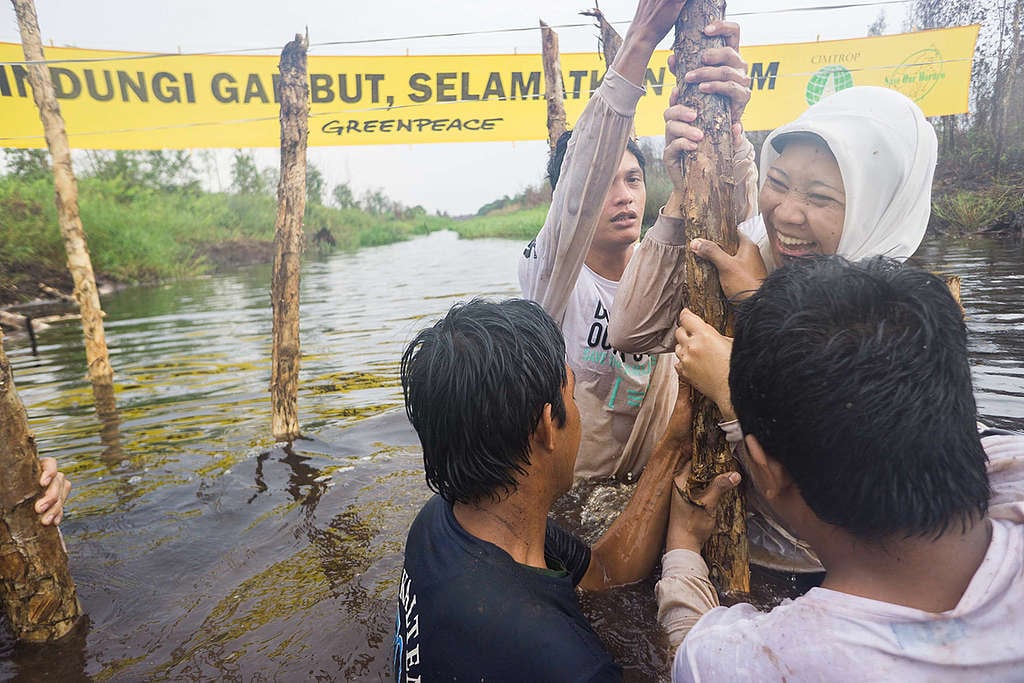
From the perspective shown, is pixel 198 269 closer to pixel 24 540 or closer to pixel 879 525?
pixel 24 540

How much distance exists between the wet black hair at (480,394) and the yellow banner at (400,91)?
6.87 metres

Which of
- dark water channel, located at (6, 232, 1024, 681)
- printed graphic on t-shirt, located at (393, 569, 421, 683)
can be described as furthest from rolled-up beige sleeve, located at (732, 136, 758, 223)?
printed graphic on t-shirt, located at (393, 569, 421, 683)

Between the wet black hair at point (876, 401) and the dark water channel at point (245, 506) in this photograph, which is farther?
the dark water channel at point (245, 506)

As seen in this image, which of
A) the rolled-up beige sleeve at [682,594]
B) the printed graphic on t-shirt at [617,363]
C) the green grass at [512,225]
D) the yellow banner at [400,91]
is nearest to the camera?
the rolled-up beige sleeve at [682,594]

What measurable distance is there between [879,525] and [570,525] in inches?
79.9

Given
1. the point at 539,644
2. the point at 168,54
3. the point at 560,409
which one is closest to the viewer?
the point at 539,644

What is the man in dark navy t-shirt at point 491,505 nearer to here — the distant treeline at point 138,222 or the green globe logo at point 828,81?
the green globe logo at point 828,81

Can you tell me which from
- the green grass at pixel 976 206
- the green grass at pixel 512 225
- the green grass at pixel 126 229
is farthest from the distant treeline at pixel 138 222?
the green grass at pixel 976 206

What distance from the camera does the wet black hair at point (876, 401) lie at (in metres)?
0.84

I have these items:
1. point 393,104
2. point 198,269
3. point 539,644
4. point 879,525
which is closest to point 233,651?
point 539,644

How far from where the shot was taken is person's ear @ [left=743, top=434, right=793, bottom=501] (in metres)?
0.97

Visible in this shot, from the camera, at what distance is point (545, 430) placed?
1.31 metres

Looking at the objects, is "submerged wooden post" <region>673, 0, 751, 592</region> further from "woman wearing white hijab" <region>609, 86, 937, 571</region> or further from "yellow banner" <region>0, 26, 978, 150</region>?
"yellow banner" <region>0, 26, 978, 150</region>

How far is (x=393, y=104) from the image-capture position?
332 inches
